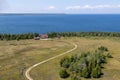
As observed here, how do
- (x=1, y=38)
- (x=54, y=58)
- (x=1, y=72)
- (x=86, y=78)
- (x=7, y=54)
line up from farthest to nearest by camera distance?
(x=1, y=38), (x=7, y=54), (x=54, y=58), (x=1, y=72), (x=86, y=78)

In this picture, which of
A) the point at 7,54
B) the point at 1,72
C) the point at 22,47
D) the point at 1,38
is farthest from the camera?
the point at 1,38

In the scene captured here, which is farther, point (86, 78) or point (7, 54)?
point (7, 54)

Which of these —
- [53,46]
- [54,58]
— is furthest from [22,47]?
[54,58]

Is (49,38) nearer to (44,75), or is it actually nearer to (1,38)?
(1,38)

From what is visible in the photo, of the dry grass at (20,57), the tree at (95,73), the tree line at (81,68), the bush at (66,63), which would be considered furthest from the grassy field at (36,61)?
the tree line at (81,68)

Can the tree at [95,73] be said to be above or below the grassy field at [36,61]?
above

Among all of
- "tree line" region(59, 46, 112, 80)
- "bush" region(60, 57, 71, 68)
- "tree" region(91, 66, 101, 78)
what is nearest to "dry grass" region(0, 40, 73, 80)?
"bush" region(60, 57, 71, 68)

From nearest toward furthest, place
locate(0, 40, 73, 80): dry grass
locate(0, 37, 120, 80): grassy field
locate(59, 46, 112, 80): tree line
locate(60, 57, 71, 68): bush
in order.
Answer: locate(59, 46, 112, 80): tree line
locate(0, 37, 120, 80): grassy field
locate(0, 40, 73, 80): dry grass
locate(60, 57, 71, 68): bush

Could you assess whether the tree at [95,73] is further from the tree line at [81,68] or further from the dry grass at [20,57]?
the dry grass at [20,57]

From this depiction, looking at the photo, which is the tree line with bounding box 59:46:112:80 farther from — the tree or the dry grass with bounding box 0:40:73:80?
the dry grass with bounding box 0:40:73:80

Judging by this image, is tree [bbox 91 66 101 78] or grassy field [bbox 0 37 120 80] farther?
grassy field [bbox 0 37 120 80]
